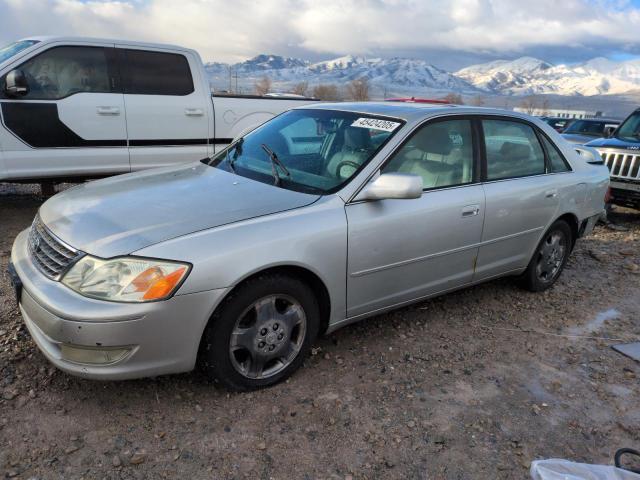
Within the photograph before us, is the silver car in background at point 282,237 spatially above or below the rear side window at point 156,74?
below

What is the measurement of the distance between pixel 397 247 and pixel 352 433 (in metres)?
1.12

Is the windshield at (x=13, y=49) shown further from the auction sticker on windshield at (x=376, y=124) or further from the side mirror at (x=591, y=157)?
the side mirror at (x=591, y=157)

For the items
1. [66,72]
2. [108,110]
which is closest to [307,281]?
[108,110]

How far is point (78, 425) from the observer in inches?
98.0

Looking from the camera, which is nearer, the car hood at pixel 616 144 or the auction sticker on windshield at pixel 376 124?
the auction sticker on windshield at pixel 376 124

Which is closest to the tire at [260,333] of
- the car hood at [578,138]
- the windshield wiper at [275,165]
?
the windshield wiper at [275,165]

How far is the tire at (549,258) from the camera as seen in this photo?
4363 millimetres

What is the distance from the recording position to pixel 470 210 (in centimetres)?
349

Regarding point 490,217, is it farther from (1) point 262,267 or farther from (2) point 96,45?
(2) point 96,45

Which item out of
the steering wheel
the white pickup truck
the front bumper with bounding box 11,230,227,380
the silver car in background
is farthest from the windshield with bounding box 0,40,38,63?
the steering wheel

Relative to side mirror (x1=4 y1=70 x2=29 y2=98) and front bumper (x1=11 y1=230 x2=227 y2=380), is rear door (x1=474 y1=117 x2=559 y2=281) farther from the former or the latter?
side mirror (x1=4 y1=70 x2=29 y2=98)

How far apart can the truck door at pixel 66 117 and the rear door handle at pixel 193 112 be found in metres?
0.77

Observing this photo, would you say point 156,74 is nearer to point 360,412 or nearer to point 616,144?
point 360,412

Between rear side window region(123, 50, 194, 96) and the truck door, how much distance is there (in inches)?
7.1
